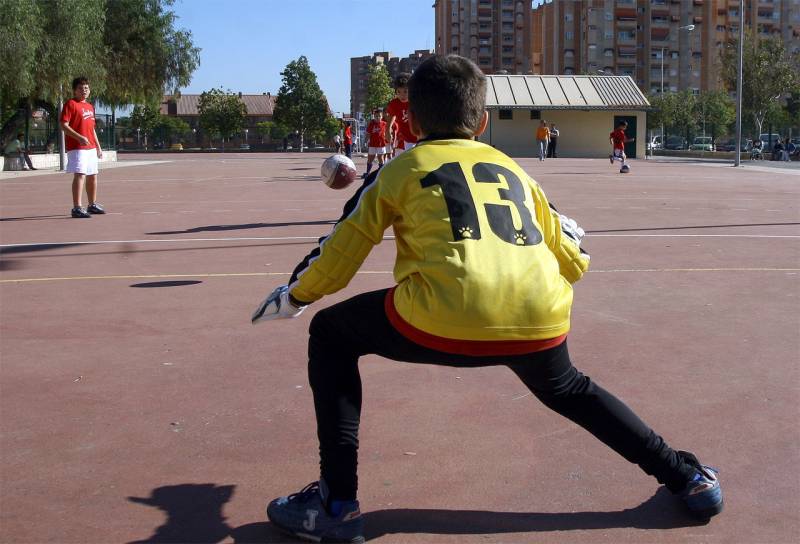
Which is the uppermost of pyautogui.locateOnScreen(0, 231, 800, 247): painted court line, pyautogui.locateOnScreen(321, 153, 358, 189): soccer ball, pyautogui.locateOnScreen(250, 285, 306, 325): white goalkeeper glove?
pyautogui.locateOnScreen(321, 153, 358, 189): soccer ball

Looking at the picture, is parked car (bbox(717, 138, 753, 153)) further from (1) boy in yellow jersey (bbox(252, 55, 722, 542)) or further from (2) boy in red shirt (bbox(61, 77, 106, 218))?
(1) boy in yellow jersey (bbox(252, 55, 722, 542))

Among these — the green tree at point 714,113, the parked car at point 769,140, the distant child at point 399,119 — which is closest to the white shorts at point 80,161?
the distant child at point 399,119

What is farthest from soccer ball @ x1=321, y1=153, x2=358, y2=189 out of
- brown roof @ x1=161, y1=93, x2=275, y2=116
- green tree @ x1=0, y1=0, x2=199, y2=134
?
brown roof @ x1=161, y1=93, x2=275, y2=116

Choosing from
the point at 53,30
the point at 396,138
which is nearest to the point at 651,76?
the point at 53,30

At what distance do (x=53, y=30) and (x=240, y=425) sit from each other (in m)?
33.6

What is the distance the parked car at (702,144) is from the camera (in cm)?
8169

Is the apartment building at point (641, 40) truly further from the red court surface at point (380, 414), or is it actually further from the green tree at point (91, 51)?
the red court surface at point (380, 414)

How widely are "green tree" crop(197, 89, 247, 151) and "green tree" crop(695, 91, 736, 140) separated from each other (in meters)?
45.0

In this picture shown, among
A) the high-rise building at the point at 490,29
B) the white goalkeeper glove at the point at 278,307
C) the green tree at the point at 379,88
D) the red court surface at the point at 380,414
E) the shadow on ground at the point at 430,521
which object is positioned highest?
the high-rise building at the point at 490,29

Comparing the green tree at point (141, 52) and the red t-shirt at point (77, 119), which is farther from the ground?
the green tree at point (141, 52)

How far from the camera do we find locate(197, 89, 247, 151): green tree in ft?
330

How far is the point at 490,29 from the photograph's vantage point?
16525 centimetres

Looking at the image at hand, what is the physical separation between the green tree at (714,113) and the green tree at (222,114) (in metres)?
45.0

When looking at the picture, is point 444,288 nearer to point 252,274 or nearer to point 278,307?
point 278,307
